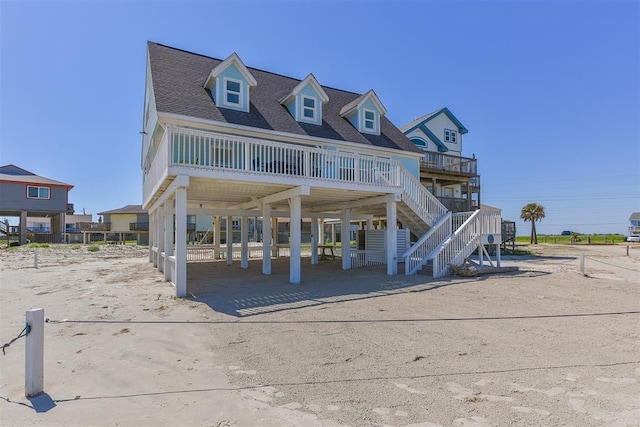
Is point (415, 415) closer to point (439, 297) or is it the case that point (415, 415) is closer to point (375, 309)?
point (375, 309)

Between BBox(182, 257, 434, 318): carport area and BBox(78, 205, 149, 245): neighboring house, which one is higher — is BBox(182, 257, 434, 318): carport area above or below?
below

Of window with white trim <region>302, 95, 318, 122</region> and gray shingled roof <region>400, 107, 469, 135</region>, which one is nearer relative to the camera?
window with white trim <region>302, 95, 318, 122</region>

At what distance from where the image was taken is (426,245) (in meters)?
14.2

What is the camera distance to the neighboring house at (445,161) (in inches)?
905

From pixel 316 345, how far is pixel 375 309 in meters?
2.72

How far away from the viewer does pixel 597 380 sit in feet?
13.6

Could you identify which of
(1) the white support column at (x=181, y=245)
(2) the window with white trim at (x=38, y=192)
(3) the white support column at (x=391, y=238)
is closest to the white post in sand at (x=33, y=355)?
(1) the white support column at (x=181, y=245)

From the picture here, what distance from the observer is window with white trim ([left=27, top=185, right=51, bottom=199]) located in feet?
112

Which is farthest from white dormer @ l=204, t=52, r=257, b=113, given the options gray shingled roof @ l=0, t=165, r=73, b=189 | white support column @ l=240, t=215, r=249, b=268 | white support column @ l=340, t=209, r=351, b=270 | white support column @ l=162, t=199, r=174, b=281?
gray shingled roof @ l=0, t=165, r=73, b=189

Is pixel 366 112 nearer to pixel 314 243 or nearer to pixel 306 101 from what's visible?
pixel 306 101

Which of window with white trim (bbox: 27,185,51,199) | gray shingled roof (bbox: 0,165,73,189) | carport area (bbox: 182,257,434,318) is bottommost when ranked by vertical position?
carport area (bbox: 182,257,434,318)

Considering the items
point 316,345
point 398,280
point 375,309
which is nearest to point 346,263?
point 398,280

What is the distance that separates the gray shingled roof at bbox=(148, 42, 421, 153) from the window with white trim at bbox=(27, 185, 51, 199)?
27.6m

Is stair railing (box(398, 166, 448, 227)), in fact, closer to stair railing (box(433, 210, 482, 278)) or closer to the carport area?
stair railing (box(433, 210, 482, 278))
